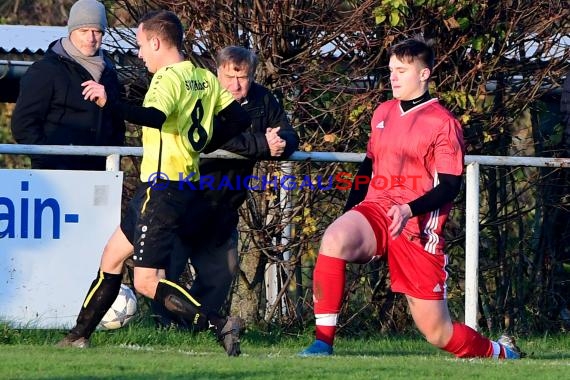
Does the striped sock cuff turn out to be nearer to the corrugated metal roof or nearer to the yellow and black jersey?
the yellow and black jersey

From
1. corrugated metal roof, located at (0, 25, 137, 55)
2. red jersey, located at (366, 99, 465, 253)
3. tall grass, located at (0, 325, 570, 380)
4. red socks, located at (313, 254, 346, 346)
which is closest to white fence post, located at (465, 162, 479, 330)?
tall grass, located at (0, 325, 570, 380)

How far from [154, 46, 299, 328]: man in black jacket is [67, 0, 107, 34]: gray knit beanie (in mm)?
868

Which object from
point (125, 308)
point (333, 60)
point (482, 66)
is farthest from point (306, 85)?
point (125, 308)

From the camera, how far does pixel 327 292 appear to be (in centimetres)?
692

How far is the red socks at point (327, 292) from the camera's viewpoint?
22.5 feet

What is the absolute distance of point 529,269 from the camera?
34.3ft

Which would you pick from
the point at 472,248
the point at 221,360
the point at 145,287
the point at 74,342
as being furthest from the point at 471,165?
the point at 74,342

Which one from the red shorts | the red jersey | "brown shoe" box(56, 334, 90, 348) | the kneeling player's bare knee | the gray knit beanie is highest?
the gray knit beanie

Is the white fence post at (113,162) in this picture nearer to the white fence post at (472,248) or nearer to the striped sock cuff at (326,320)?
the striped sock cuff at (326,320)

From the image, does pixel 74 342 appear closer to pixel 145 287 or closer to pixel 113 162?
pixel 145 287

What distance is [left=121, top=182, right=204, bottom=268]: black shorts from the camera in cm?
691

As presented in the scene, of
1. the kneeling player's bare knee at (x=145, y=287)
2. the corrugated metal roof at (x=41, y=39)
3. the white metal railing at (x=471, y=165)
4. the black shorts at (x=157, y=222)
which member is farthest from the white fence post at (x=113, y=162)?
the corrugated metal roof at (x=41, y=39)

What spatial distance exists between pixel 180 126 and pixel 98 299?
48.1 inches

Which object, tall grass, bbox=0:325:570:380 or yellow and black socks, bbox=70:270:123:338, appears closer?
tall grass, bbox=0:325:570:380
